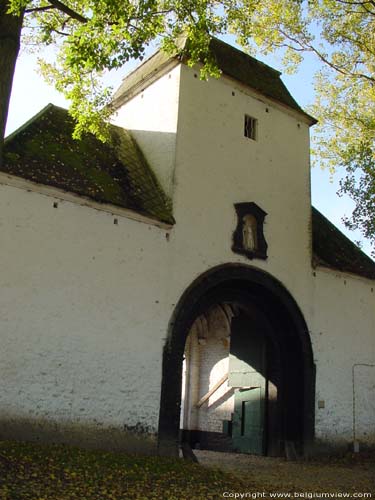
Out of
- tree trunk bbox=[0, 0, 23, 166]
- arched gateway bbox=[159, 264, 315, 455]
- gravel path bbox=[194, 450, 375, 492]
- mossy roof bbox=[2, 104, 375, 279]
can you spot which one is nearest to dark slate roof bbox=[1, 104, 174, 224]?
mossy roof bbox=[2, 104, 375, 279]

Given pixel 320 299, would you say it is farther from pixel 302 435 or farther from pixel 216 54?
pixel 216 54

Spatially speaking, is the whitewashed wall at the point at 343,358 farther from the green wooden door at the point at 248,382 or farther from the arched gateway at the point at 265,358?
the green wooden door at the point at 248,382

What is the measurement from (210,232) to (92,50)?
5.39m

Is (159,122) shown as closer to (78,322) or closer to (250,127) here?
Answer: (250,127)

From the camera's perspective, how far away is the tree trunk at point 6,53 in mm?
9945

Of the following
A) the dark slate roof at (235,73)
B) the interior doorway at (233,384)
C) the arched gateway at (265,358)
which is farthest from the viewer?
the interior doorway at (233,384)

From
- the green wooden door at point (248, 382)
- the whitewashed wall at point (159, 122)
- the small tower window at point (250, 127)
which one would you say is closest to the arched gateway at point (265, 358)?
the green wooden door at point (248, 382)

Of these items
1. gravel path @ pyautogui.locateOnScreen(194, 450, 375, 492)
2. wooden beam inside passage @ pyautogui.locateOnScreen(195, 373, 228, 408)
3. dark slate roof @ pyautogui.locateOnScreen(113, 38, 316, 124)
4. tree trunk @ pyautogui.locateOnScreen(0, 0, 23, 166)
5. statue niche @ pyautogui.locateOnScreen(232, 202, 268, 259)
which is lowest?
gravel path @ pyautogui.locateOnScreen(194, 450, 375, 492)

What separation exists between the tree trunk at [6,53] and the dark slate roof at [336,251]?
9196 mm

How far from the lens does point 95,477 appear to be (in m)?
8.57

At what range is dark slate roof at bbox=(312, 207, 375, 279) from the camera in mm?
16000

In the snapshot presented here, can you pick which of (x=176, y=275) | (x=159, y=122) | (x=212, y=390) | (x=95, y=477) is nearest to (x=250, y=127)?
(x=159, y=122)

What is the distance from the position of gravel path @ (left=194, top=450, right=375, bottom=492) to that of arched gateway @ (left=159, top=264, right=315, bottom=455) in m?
0.78

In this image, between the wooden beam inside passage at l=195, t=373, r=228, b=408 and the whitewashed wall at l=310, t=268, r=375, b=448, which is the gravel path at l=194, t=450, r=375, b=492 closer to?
the whitewashed wall at l=310, t=268, r=375, b=448
